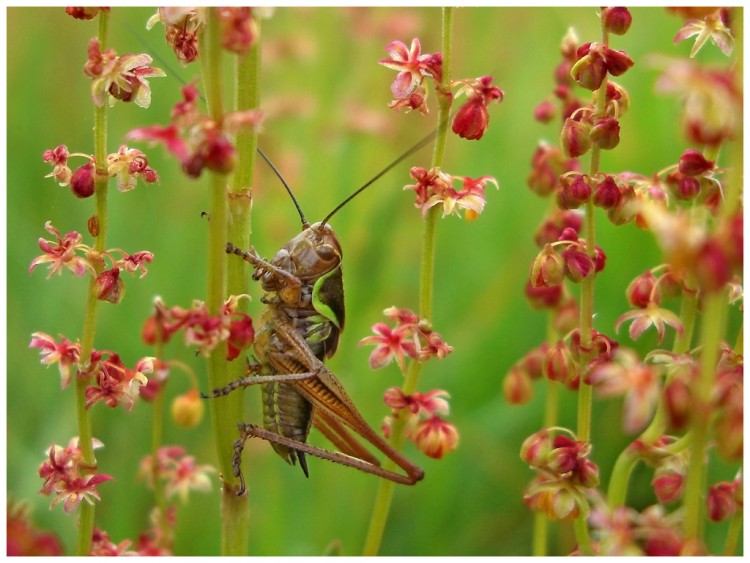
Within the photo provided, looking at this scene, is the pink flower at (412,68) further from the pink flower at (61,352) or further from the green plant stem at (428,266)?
the pink flower at (61,352)

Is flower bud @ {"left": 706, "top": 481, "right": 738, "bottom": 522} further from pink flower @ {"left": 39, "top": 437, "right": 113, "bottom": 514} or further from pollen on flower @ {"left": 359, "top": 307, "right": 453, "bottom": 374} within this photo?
pink flower @ {"left": 39, "top": 437, "right": 113, "bottom": 514}

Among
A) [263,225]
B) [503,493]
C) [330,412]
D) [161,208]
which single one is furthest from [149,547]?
[161,208]

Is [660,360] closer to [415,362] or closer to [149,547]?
[415,362]

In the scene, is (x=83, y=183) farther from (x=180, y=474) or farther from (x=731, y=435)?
(x=731, y=435)

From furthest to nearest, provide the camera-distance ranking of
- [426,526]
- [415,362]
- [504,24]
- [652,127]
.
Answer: [504,24] < [652,127] < [426,526] < [415,362]

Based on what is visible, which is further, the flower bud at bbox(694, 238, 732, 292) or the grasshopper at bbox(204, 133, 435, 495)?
the grasshopper at bbox(204, 133, 435, 495)

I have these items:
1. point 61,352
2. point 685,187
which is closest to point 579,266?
point 685,187

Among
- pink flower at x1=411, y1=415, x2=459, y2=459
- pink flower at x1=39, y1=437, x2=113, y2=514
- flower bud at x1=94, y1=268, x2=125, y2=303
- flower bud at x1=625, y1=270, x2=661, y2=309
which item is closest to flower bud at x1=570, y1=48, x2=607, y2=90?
flower bud at x1=625, y1=270, x2=661, y2=309

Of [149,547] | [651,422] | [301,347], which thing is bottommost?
[149,547]
